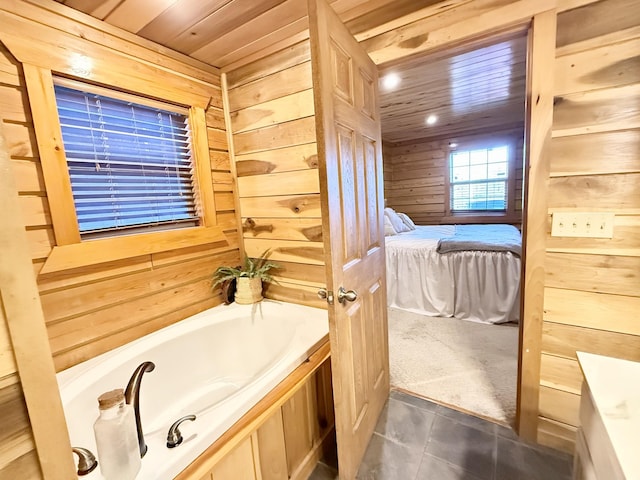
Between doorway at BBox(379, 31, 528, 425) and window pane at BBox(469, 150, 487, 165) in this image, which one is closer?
doorway at BBox(379, 31, 528, 425)

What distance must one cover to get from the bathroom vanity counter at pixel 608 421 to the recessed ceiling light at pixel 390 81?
2466mm

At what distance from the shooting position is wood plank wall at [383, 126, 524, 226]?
5.51m

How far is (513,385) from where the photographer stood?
191 centimetres

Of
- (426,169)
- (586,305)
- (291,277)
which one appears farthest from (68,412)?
(426,169)

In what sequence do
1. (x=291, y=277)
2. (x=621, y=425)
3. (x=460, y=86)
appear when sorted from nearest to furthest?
(x=621, y=425) < (x=291, y=277) < (x=460, y=86)

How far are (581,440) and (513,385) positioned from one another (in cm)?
120

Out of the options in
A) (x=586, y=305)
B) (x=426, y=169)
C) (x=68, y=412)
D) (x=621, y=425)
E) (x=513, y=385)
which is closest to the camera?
(x=621, y=425)

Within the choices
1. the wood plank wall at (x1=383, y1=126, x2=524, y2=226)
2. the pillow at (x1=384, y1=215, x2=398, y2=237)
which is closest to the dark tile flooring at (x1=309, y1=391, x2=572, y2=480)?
the pillow at (x1=384, y1=215, x2=398, y2=237)

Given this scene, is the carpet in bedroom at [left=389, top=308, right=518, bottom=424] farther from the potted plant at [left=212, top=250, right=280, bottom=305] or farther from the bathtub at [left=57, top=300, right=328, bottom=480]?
the potted plant at [left=212, top=250, right=280, bottom=305]

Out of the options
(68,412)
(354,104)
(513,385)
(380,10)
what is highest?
(380,10)

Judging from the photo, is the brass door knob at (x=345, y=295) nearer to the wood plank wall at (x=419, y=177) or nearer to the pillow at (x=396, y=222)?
the pillow at (x=396, y=222)

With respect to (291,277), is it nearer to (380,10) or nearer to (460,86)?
(380,10)

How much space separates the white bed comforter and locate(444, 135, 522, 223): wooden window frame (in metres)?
2.51

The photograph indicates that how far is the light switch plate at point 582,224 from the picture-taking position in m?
1.22
